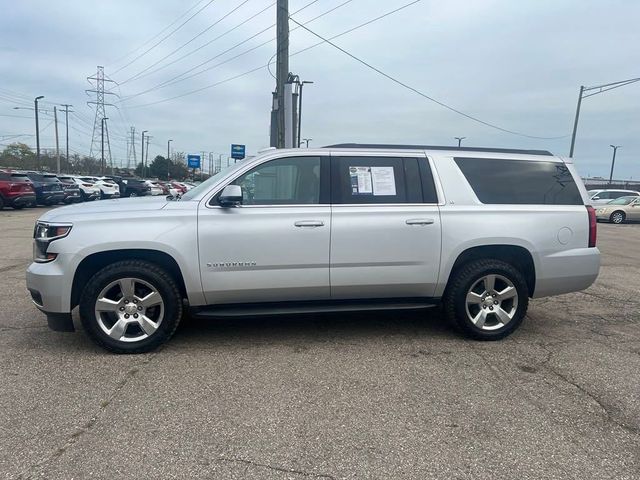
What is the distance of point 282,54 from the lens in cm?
1241

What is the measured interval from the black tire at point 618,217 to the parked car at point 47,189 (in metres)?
26.4

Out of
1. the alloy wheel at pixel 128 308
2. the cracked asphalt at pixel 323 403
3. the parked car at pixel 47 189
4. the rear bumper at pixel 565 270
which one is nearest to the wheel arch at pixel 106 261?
the alloy wheel at pixel 128 308

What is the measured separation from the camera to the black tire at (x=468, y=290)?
4551mm

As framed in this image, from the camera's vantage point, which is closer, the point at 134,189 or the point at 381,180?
the point at 381,180

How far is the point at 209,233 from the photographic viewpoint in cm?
413

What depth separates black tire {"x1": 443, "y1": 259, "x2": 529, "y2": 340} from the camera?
14.9 ft

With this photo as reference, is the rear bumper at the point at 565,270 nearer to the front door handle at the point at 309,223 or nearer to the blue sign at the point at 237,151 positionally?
the front door handle at the point at 309,223

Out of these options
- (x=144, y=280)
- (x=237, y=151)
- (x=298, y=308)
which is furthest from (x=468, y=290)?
(x=237, y=151)

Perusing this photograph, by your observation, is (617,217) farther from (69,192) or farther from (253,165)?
(69,192)

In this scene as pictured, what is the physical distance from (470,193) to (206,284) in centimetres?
268

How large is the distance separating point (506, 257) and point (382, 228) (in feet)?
4.63

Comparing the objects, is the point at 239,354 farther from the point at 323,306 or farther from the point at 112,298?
the point at 112,298

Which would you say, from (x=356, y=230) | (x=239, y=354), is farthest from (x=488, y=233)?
(x=239, y=354)

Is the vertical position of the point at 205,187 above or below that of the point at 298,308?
above
